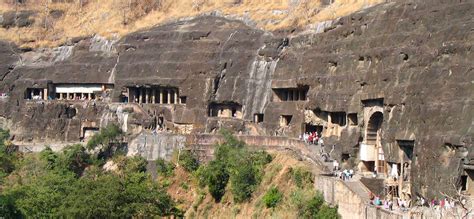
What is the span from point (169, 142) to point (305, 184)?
17415 millimetres

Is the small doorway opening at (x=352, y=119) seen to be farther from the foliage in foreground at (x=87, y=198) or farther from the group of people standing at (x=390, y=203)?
the foliage in foreground at (x=87, y=198)

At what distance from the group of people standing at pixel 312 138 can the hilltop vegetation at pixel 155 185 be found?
243 cm

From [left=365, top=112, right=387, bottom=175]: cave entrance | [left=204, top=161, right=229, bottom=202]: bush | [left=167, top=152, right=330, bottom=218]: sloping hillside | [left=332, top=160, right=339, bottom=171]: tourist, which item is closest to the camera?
[left=167, top=152, right=330, bottom=218]: sloping hillside

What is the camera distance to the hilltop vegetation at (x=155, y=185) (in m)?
54.5

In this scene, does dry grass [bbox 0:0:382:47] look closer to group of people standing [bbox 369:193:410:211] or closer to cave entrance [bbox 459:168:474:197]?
group of people standing [bbox 369:193:410:211]

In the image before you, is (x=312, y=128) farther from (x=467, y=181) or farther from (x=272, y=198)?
(x=467, y=181)

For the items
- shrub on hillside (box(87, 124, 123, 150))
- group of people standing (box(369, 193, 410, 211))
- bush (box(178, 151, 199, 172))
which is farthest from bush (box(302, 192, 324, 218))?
shrub on hillside (box(87, 124, 123, 150))

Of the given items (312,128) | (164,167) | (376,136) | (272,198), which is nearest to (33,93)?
(164,167)

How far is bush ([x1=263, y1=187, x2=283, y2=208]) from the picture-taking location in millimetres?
55841

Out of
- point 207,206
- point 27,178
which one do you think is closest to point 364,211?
point 207,206

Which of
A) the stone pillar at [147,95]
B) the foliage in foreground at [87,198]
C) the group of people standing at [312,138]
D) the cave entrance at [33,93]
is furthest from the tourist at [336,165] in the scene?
the cave entrance at [33,93]

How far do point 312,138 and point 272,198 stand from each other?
7.84 m

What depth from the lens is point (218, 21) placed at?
8112cm

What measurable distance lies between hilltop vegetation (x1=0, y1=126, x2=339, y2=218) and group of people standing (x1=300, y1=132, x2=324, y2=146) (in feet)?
7.98
